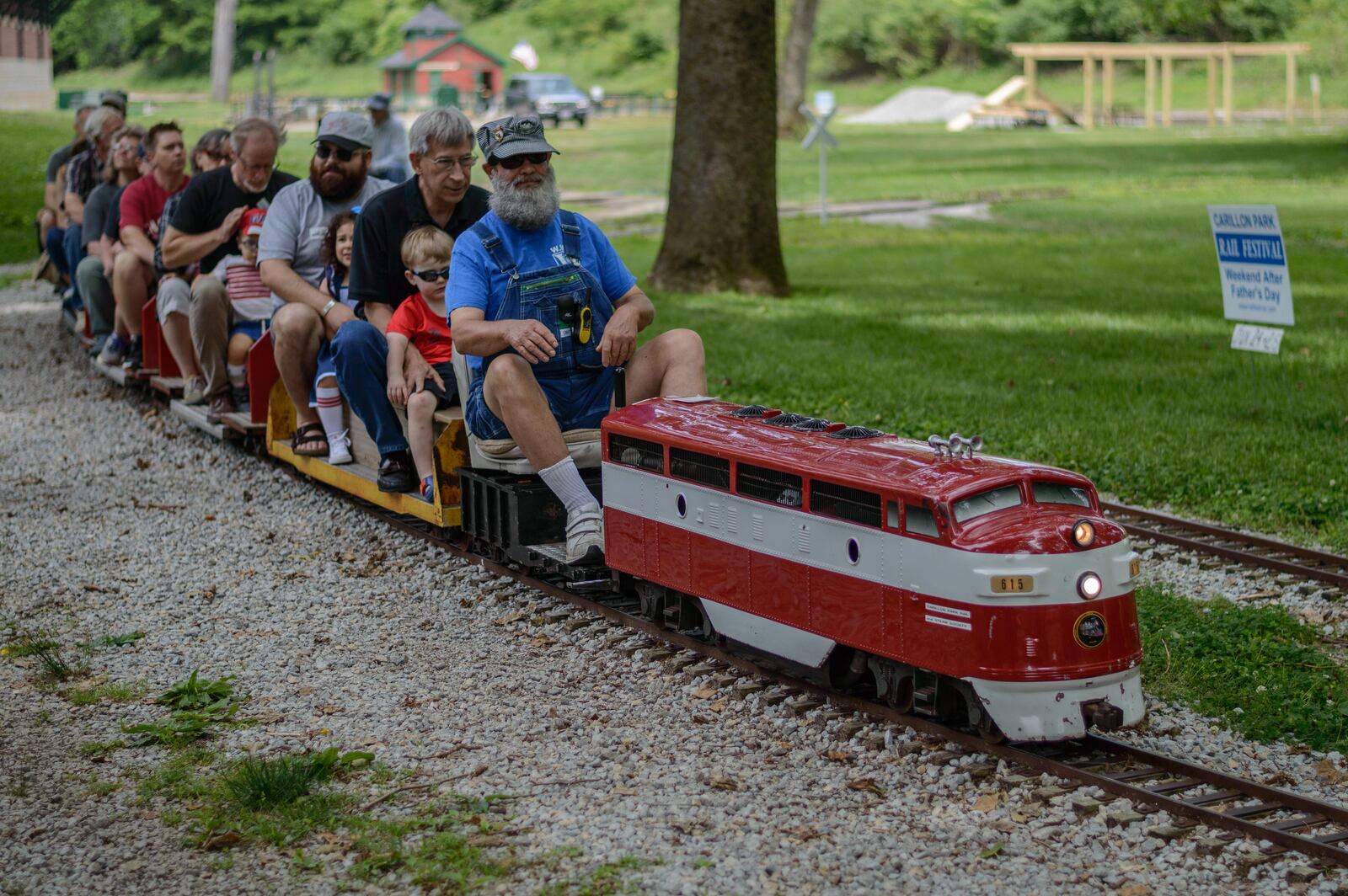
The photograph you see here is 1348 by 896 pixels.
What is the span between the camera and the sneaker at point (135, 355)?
43.7ft

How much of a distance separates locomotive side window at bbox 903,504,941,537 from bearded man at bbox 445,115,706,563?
84.5 inches

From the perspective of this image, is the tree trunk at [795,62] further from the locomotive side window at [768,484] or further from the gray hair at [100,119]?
the locomotive side window at [768,484]

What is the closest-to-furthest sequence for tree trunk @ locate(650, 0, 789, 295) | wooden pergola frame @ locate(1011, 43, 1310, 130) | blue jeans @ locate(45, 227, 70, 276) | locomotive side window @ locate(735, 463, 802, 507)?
locomotive side window @ locate(735, 463, 802, 507)
tree trunk @ locate(650, 0, 789, 295)
blue jeans @ locate(45, 227, 70, 276)
wooden pergola frame @ locate(1011, 43, 1310, 130)

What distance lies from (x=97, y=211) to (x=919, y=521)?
36.1 feet

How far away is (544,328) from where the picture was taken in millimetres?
7137

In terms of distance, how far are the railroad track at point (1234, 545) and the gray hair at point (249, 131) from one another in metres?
6.13

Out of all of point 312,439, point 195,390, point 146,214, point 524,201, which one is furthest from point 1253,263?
point 146,214

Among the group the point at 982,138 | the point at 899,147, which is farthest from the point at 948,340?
the point at 982,138

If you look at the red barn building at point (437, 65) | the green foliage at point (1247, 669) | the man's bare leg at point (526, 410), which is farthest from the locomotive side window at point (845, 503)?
the red barn building at point (437, 65)

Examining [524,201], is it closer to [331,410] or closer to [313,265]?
[331,410]

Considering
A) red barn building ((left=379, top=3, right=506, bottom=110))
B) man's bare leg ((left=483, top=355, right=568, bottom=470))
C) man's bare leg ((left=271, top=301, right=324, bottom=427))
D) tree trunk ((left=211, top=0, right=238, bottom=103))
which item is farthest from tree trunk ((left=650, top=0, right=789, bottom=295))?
red barn building ((left=379, top=3, right=506, bottom=110))

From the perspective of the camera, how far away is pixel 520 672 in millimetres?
6691

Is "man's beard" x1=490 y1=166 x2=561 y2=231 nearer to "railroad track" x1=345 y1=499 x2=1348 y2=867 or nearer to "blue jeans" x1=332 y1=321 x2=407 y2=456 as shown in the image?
"blue jeans" x1=332 y1=321 x2=407 y2=456

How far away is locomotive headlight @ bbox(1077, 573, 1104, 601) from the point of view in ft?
17.4
